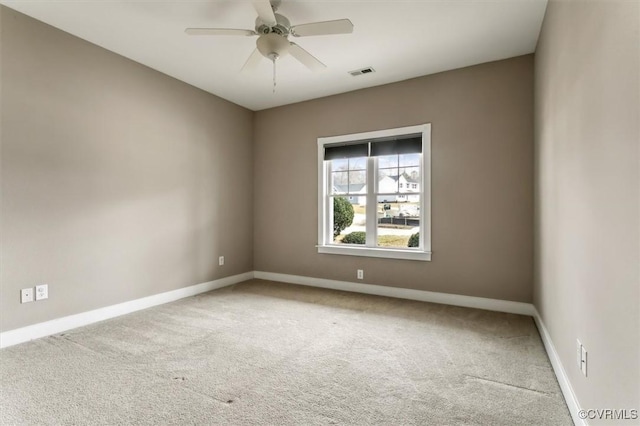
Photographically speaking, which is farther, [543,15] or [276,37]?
[543,15]

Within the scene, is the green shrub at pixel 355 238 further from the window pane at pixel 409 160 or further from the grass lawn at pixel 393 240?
the window pane at pixel 409 160

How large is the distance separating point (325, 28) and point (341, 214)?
9.23ft

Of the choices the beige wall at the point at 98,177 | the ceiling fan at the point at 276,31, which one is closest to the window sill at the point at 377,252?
the beige wall at the point at 98,177

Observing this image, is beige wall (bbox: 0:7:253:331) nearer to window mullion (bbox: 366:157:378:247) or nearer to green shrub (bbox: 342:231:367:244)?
green shrub (bbox: 342:231:367:244)

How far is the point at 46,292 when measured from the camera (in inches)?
116

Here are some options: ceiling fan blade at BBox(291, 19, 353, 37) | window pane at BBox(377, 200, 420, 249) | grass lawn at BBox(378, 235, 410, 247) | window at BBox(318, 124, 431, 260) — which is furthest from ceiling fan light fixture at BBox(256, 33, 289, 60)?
grass lawn at BBox(378, 235, 410, 247)

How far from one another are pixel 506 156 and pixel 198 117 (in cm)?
387

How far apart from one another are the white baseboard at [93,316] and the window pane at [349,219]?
1.90 meters

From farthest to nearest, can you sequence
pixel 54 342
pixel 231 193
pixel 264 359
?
pixel 231 193 → pixel 54 342 → pixel 264 359

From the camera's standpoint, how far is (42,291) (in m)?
2.91

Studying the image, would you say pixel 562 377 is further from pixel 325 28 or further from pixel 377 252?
pixel 325 28

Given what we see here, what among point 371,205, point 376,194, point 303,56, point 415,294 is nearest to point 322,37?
point 303,56

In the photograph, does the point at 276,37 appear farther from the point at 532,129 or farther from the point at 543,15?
the point at 532,129

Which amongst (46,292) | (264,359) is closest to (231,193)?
(46,292)
